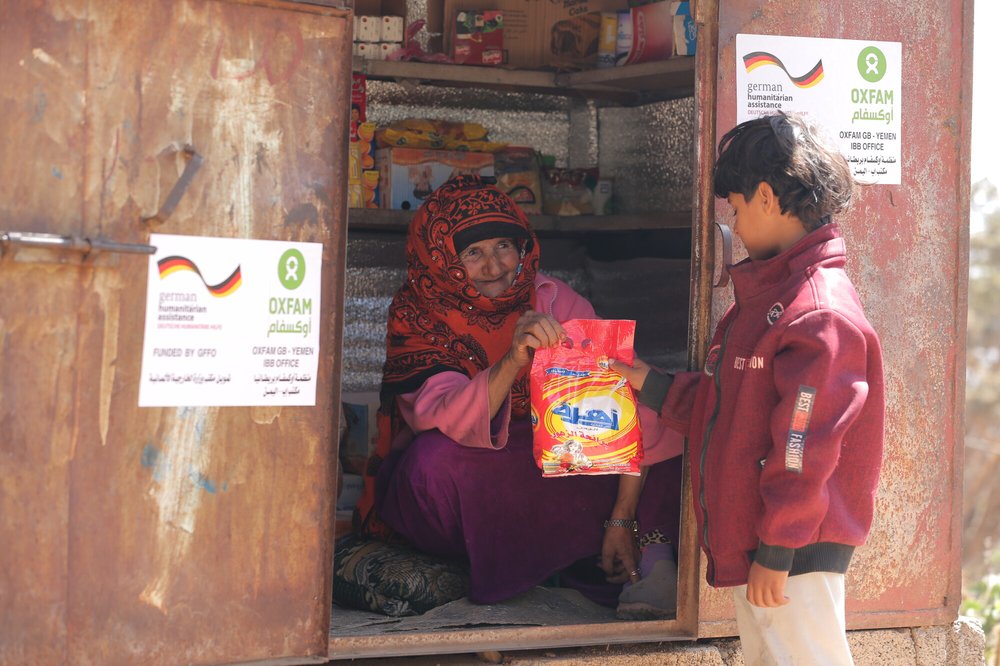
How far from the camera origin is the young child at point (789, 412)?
95.7 inches

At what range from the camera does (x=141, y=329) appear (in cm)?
258

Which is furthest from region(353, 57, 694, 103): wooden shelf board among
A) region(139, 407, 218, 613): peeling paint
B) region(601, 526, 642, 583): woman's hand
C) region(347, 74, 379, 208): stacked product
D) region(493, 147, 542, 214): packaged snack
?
region(139, 407, 218, 613): peeling paint

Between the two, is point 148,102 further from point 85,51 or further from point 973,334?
point 973,334

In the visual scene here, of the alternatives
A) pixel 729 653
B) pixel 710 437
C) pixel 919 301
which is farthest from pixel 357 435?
pixel 919 301

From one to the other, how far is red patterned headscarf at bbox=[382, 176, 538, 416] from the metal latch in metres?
1.30

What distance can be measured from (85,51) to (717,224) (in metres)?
1.71

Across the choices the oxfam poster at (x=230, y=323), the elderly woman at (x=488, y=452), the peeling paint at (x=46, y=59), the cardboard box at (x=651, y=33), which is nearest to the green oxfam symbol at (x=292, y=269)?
the oxfam poster at (x=230, y=323)

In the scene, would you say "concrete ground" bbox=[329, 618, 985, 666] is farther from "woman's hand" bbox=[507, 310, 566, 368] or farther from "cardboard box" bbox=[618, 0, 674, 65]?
"cardboard box" bbox=[618, 0, 674, 65]

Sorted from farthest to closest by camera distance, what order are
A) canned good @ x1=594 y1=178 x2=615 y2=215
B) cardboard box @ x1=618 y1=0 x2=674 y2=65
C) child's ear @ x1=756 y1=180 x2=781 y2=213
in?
canned good @ x1=594 y1=178 x2=615 y2=215, cardboard box @ x1=618 y1=0 x2=674 y2=65, child's ear @ x1=756 y1=180 x2=781 y2=213

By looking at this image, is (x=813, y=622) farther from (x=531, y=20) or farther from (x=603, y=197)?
(x=531, y=20)

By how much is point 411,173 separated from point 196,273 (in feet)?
6.80

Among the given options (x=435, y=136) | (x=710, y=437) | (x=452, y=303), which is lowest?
(x=710, y=437)

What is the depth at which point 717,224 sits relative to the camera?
315 centimetres

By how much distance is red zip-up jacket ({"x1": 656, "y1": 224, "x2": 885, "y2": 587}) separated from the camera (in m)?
2.42
